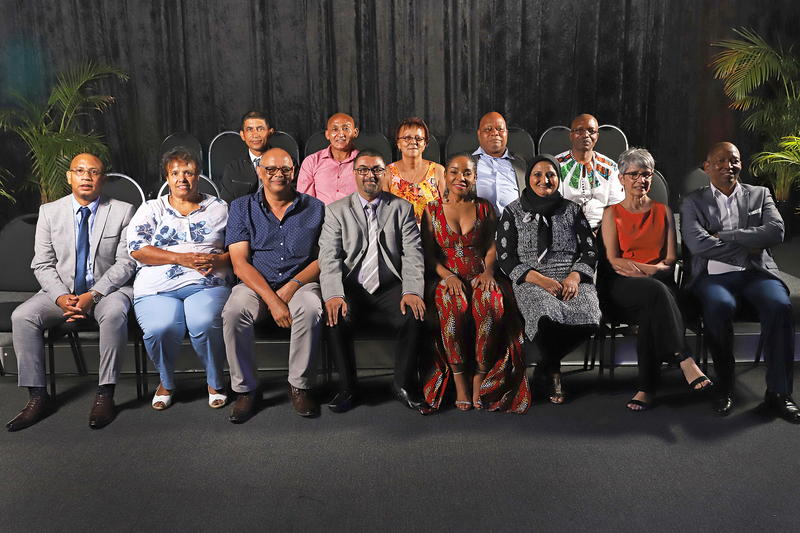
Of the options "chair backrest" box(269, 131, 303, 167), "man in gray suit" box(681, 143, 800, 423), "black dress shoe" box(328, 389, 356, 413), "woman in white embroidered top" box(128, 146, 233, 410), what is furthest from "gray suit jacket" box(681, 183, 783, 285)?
"chair backrest" box(269, 131, 303, 167)

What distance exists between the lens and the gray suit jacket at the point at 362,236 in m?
2.68

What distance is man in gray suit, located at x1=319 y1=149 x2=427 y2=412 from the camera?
2.55m

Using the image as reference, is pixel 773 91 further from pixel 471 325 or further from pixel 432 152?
pixel 471 325


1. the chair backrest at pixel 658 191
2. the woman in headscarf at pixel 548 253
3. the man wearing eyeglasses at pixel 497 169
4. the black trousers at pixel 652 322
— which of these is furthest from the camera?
the man wearing eyeglasses at pixel 497 169

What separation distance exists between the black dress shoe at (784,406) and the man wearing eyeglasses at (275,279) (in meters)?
A: 1.85

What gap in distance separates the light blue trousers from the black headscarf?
1395 millimetres

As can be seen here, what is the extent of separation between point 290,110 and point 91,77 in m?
1.70

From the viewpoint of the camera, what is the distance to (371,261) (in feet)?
8.89

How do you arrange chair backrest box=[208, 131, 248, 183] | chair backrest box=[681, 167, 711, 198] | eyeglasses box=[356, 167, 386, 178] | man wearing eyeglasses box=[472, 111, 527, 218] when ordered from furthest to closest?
chair backrest box=[208, 131, 248, 183], man wearing eyeglasses box=[472, 111, 527, 218], chair backrest box=[681, 167, 711, 198], eyeglasses box=[356, 167, 386, 178]

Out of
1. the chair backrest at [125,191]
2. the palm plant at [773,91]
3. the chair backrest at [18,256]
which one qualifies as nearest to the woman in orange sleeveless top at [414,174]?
the chair backrest at [125,191]

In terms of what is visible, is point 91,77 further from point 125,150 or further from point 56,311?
point 56,311

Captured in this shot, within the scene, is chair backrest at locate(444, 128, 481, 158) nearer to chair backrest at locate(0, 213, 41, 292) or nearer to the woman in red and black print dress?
the woman in red and black print dress

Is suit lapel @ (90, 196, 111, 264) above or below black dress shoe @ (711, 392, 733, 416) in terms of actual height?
above

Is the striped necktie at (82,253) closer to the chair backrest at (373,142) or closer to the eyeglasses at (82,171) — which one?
the eyeglasses at (82,171)
